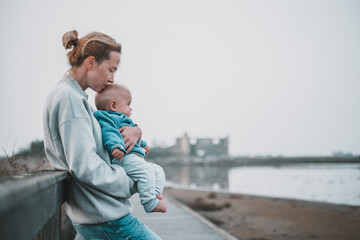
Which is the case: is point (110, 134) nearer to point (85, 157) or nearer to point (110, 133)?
point (110, 133)

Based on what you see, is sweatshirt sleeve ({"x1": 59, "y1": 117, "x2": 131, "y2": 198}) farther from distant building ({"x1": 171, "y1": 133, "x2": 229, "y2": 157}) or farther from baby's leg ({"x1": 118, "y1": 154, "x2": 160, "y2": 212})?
distant building ({"x1": 171, "y1": 133, "x2": 229, "y2": 157})

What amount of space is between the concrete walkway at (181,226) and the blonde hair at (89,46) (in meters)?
3.48

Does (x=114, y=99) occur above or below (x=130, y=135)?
above

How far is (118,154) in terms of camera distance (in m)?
1.48

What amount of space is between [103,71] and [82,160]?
539 millimetres

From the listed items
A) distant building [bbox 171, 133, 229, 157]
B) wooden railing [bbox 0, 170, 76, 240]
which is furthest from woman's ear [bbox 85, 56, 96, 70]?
distant building [bbox 171, 133, 229, 157]

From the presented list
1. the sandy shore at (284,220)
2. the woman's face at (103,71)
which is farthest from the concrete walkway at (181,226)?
the woman's face at (103,71)

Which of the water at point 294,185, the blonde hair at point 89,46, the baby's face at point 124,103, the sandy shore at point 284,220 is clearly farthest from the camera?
the water at point 294,185

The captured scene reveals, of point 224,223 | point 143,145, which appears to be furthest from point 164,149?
point 143,145

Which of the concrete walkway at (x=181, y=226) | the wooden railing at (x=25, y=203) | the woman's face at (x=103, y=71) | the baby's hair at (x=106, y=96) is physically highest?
the woman's face at (x=103, y=71)

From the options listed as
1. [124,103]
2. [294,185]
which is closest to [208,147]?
[294,185]

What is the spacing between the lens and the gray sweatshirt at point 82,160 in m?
1.34

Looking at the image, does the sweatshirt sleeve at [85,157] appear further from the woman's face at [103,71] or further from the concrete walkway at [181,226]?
the concrete walkway at [181,226]

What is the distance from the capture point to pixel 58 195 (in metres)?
1.33
